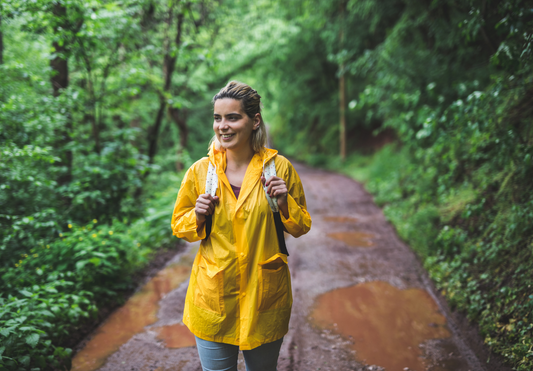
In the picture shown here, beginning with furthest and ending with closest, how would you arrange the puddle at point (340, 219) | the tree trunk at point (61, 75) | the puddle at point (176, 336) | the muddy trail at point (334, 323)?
1. the puddle at point (340, 219)
2. the tree trunk at point (61, 75)
3. the puddle at point (176, 336)
4. the muddy trail at point (334, 323)

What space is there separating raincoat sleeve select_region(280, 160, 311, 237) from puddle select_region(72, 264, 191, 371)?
2553mm

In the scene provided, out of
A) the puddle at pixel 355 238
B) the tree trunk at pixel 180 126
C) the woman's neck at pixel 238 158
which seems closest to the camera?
the woman's neck at pixel 238 158

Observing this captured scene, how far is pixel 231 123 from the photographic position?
1.90 metres

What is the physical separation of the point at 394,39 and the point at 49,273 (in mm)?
7808

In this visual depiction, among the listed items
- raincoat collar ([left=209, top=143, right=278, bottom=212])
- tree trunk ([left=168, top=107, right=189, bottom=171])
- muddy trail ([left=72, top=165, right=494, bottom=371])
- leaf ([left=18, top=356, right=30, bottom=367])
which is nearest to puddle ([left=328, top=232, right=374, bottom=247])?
muddy trail ([left=72, top=165, right=494, bottom=371])

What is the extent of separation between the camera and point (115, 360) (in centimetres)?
314

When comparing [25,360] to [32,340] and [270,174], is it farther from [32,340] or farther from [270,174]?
[270,174]

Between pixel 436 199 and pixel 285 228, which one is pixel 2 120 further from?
pixel 436 199

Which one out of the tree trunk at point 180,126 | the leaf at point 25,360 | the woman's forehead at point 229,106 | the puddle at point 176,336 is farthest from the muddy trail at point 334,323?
the tree trunk at point 180,126

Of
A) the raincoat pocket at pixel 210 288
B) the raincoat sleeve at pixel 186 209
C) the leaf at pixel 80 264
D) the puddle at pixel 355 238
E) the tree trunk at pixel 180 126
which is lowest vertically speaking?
the puddle at pixel 355 238

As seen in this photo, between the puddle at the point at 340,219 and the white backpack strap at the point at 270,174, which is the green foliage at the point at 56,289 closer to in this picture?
the white backpack strap at the point at 270,174

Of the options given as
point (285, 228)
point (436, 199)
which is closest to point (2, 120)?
point (285, 228)

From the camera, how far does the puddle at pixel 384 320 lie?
321cm

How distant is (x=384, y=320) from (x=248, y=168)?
2.95 meters
